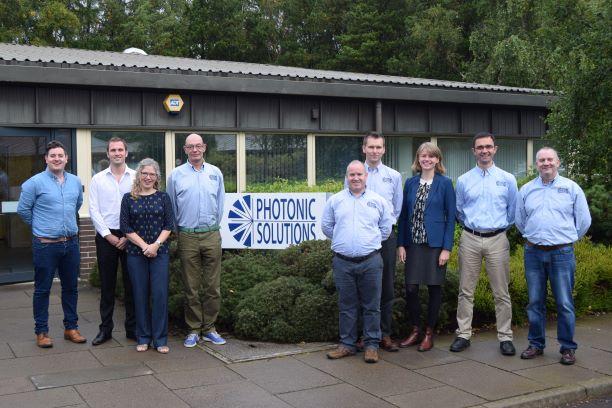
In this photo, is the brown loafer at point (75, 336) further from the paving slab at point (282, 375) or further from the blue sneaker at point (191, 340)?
the paving slab at point (282, 375)

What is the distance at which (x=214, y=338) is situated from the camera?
7.09 m

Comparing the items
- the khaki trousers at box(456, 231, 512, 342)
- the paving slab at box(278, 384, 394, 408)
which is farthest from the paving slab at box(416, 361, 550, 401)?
the paving slab at box(278, 384, 394, 408)

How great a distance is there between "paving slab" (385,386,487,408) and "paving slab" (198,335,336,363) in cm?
148

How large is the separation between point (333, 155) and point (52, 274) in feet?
23.9

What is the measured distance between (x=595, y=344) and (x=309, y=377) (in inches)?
119

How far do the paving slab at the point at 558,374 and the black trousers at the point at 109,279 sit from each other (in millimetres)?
3639

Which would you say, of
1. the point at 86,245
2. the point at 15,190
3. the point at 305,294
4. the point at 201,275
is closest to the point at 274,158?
the point at 86,245

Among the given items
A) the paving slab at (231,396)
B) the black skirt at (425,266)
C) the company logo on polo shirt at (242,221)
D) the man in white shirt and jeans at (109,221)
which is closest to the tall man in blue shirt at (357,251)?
the black skirt at (425,266)

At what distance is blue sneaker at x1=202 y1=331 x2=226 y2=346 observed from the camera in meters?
7.06

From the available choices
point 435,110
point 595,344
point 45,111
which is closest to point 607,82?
point 435,110

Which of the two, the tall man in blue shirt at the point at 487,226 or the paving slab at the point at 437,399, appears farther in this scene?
the tall man in blue shirt at the point at 487,226

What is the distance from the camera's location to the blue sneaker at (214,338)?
7062mm

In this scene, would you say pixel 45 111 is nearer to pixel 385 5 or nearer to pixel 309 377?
pixel 309 377

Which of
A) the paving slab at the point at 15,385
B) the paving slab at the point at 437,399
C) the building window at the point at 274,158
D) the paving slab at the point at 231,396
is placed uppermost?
the building window at the point at 274,158
